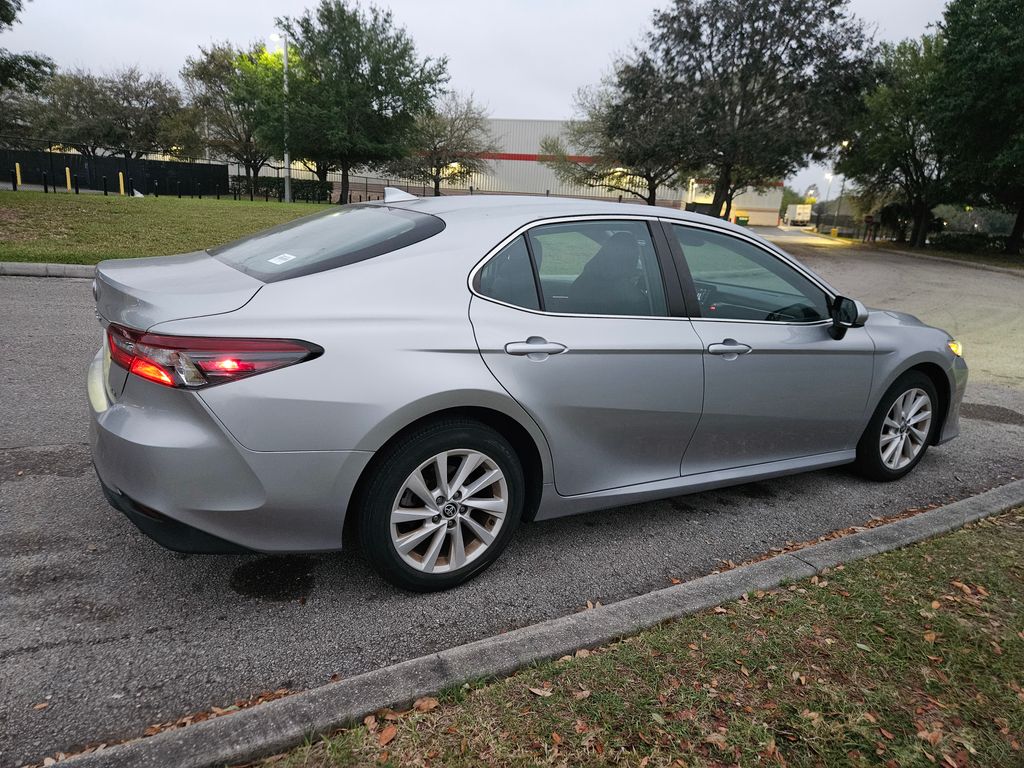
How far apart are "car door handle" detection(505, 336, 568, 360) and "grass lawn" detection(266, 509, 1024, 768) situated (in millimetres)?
1148

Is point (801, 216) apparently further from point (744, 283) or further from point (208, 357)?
point (208, 357)

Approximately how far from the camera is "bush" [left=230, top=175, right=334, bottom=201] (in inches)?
1634

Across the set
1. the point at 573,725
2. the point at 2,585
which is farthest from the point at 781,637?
the point at 2,585

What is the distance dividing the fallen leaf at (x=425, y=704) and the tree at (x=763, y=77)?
2805cm

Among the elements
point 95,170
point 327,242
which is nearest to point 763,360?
point 327,242

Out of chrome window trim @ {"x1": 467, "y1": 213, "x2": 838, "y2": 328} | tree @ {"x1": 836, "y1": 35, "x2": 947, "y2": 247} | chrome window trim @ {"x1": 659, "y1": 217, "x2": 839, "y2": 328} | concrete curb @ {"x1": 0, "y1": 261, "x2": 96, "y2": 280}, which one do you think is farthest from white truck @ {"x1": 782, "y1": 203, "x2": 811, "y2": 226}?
chrome window trim @ {"x1": 467, "y1": 213, "x2": 838, "y2": 328}

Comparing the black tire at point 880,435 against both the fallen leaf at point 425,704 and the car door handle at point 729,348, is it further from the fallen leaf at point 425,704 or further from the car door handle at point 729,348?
the fallen leaf at point 425,704

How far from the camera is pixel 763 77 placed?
28094 mm

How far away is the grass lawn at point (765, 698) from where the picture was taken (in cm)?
208

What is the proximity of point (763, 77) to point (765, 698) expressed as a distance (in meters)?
30.3

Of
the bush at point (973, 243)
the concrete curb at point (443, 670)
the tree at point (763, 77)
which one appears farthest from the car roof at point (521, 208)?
the bush at point (973, 243)

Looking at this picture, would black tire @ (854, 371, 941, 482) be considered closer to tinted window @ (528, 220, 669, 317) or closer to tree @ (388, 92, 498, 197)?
tinted window @ (528, 220, 669, 317)

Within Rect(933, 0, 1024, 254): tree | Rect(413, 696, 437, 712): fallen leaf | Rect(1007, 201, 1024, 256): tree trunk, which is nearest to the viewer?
Rect(413, 696, 437, 712): fallen leaf

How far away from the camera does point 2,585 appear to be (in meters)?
2.82
